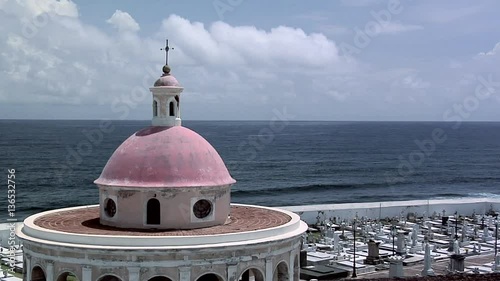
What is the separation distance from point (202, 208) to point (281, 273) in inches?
148

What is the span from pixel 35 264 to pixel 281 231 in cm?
850

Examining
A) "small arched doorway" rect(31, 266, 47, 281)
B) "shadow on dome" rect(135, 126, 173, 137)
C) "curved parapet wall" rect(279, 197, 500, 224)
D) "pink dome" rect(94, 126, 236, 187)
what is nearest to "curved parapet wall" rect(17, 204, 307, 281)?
"small arched doorway" rect(31, 266, 47, 281)

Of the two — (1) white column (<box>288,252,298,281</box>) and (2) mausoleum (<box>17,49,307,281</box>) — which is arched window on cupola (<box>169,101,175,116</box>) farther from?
(1) white column (<box>288,252,298,281</box>)

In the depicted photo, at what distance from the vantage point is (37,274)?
928 inches

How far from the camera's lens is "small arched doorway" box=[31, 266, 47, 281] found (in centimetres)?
2339

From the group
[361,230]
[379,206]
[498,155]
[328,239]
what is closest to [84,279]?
[328,239]

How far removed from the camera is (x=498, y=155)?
17262cm

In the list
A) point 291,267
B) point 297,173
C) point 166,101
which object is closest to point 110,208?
point 166,101

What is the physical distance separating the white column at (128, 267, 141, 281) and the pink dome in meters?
3.15

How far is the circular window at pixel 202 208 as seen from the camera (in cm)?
2410

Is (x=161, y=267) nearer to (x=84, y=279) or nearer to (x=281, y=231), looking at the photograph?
(x=84, y=279)

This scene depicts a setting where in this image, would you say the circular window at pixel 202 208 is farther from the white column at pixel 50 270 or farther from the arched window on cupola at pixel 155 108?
the white column at pixel 50 270

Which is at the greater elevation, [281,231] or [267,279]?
[281,231]

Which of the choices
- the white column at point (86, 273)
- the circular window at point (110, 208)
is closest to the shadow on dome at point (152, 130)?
the circular window at point (110, 208)
